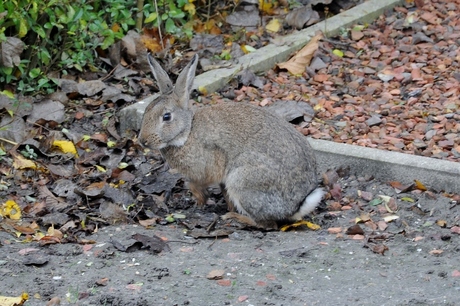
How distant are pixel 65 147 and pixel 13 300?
7.93 ft

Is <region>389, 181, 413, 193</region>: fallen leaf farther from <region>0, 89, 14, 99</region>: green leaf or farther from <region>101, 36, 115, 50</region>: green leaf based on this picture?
<region>0, 89, 14, 99</region>: green leaf

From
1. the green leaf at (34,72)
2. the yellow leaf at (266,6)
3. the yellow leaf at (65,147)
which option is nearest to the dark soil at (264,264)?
the yellow leaf at (65,147)

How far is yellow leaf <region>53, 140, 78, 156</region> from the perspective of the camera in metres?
6.98

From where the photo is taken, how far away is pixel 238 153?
6148mm

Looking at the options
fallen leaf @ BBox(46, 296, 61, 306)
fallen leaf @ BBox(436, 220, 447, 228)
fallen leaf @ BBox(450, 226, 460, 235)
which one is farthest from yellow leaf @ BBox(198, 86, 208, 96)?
fallen leaf @ BBox(46, 296, 61, 306)

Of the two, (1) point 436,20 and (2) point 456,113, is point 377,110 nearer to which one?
(2) point 456,113

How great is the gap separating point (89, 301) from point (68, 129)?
2815mm

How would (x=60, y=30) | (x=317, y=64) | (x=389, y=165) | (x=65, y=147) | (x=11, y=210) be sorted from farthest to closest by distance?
(x=317, y=64) < (x=60, y=30) < (x=65, y=147) < (x=389, y=165) < (x=11, y=210)

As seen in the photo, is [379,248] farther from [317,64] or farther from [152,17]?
[152,17]

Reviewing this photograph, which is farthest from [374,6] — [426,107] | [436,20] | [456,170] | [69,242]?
[69,242]

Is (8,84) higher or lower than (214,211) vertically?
higher

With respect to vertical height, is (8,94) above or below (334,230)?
above

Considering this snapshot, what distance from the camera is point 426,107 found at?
749cm

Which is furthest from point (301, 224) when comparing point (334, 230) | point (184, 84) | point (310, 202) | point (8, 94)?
point (8, 94)
